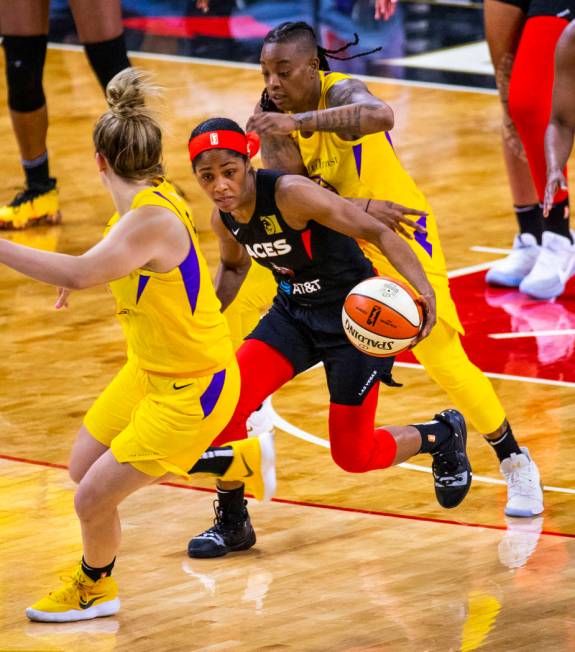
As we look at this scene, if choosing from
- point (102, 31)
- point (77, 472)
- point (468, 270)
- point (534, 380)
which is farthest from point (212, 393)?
point (102, 31)

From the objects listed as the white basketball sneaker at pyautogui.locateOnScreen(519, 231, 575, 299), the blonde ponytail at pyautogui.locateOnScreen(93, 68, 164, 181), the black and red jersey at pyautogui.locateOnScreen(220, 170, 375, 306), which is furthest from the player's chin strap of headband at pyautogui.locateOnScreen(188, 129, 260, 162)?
the white basketball sneaker at pyautogui.locateOnScreen(519, 231, 575, 299)

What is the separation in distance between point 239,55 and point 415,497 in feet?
29.3

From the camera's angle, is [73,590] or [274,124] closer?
[73,590]

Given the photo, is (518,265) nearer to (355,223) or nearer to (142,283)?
(355,223)

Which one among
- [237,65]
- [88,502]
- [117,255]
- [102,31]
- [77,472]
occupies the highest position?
[117,255]

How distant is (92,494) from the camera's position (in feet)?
16.3

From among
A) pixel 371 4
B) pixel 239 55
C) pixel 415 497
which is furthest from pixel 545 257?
pixel 371 4

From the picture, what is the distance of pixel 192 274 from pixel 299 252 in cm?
66

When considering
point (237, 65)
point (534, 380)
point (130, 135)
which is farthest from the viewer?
point (237, 65)

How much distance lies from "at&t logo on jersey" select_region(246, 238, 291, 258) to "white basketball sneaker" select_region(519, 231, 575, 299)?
10.9 feet

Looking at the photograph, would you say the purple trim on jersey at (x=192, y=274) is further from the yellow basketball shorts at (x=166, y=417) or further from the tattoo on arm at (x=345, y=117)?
the tattoo on arm at (x=345, y=117)

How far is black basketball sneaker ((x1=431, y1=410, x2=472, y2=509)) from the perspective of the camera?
232 inches

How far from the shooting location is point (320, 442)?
682cm

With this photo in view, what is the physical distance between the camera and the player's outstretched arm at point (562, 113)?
732 centimetres
